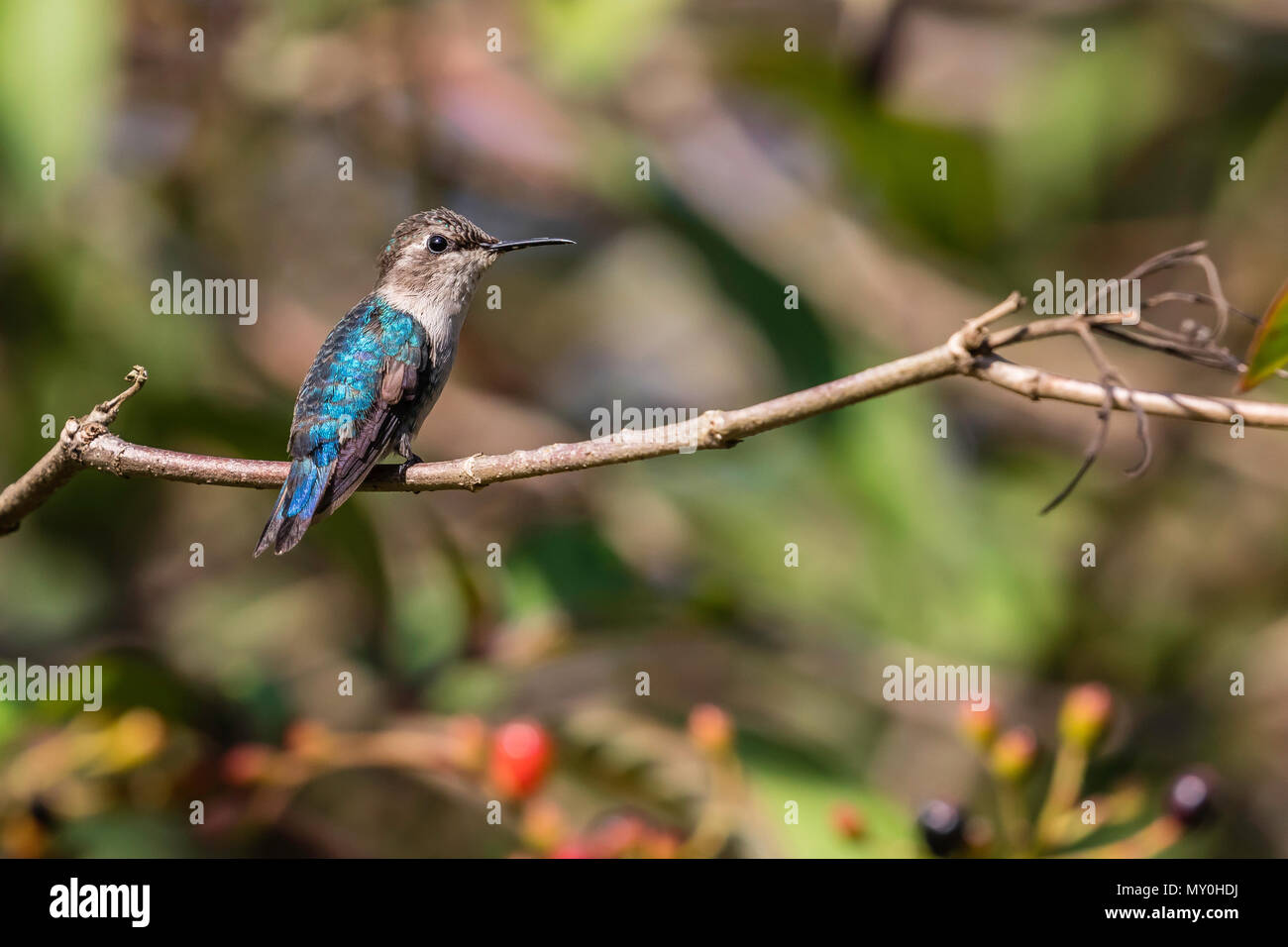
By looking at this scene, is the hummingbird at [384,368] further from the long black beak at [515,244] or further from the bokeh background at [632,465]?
the bokeh background at [632,465]

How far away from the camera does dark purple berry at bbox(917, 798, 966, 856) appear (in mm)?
2600

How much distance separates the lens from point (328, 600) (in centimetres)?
445

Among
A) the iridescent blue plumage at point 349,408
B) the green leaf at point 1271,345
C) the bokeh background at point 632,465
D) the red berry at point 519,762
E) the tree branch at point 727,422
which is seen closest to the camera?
the tree branch at point 727,422

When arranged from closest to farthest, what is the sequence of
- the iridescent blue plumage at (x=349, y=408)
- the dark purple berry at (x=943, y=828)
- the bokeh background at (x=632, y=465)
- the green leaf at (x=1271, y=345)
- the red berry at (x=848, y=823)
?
the green leaf at (x=1271, y=345)
the dark purple berry at (x=943, y=828)
the iridescent blue plumage at (x=349, y=408)
the red berry at (x=848, y=823)
the bokeh background at (x=632, y=465)

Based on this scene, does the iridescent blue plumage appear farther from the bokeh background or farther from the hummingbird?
the bokeh background

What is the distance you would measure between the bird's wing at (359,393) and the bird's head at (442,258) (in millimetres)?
182

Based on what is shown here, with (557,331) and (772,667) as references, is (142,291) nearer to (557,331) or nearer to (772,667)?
(557,331)

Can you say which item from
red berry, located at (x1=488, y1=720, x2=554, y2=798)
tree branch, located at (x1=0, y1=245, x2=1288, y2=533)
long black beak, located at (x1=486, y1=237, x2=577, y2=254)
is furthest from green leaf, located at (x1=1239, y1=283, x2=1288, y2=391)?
long black beak, located at (x1=486, y1=237, x2=577, y2=254)

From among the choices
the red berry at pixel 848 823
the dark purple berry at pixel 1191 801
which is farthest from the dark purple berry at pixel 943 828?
the dark purple berry at pixel 1191 801

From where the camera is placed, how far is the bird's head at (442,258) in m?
3.70

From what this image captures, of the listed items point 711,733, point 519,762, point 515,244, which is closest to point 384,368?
point 515,244

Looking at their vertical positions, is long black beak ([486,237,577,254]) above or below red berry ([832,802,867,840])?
above

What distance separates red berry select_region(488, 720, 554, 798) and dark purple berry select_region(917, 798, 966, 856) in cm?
90

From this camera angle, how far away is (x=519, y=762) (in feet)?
9.78
